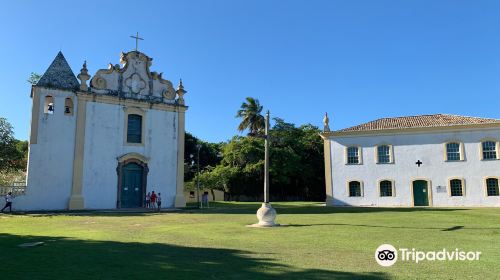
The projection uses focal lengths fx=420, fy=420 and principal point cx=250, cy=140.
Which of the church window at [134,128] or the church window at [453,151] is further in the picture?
the church window at [453,151]

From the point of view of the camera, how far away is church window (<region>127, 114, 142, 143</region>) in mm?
26281

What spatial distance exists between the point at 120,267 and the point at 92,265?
498 mm

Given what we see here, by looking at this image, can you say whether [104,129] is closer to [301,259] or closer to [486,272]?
[301,259]

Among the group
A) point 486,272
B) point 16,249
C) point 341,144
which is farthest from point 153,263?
point 341,144

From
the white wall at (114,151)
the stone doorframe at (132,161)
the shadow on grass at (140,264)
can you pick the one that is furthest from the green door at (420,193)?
the shadow on grass at (140,264)

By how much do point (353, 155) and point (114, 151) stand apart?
16543 mm

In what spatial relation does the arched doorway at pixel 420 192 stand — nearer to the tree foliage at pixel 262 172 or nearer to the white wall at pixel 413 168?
the white wall at pixel 413 168

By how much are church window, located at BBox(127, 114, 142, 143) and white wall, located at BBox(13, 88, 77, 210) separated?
3.24 metres

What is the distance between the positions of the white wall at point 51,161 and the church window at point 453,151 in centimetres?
2399

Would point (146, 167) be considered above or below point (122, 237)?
above

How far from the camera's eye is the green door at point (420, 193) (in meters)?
28.5

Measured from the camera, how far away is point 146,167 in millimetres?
26125

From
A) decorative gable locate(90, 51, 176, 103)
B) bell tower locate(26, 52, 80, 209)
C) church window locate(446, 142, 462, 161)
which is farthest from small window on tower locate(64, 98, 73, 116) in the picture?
church window locate(446, 142, 462, 161)

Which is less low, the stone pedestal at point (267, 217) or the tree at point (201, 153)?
the tree at point (201, 153)
